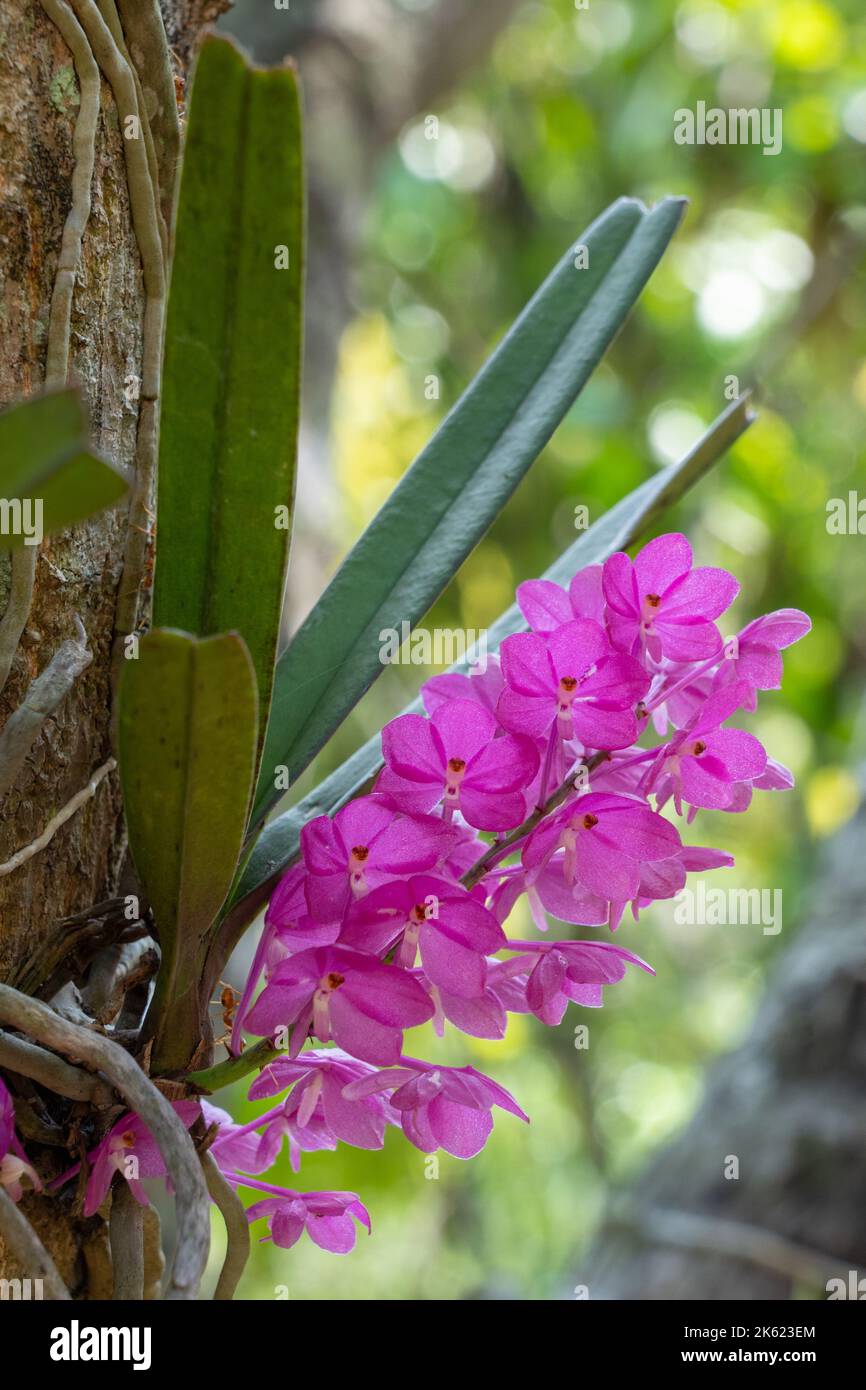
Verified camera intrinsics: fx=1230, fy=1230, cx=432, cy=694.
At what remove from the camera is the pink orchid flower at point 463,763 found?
1.19ft

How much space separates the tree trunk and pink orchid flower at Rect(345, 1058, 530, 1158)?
4.1 inches

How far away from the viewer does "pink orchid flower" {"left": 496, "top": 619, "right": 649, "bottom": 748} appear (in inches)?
14.1

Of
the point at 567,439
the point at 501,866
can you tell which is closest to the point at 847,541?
the point at 567,439

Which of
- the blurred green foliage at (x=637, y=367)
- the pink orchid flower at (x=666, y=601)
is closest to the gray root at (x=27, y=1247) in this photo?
the pink orchid flower at (x=666, y=601)

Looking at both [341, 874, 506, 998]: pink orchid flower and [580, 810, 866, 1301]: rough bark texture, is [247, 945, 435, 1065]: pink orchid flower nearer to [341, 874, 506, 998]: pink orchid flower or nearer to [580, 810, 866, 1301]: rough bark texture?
[341, 874, 506, 998]: pink orchid flower

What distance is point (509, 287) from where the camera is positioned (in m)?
3.28

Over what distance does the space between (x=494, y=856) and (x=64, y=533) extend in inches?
7.0

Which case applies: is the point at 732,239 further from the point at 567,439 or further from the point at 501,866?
the point at 501,866

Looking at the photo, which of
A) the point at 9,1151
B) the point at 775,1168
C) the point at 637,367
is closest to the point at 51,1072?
the point at 9,1151

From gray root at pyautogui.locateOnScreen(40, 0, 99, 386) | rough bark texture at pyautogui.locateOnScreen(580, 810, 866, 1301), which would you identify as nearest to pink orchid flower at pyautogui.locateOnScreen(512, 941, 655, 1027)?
gray root at pyautogui.locateOnScreen(40, 0, 99, 386)

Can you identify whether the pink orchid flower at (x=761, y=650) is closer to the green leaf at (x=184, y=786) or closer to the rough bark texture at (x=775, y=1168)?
the green leaf at (x=184, y=786)

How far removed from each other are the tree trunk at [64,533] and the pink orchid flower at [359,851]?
0.31 feet
